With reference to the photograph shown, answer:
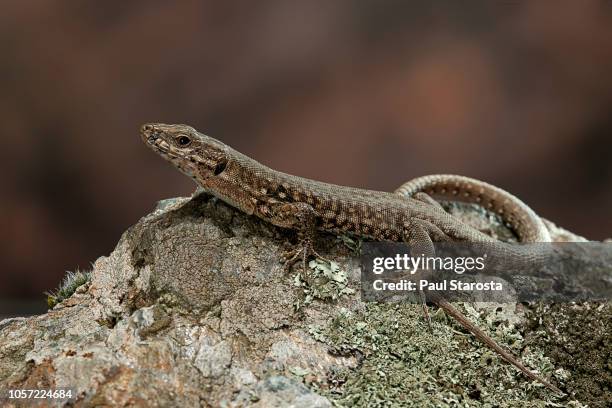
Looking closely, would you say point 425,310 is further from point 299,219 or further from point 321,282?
point 299,219

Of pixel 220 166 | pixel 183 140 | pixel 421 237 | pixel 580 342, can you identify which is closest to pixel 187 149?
pixel 183 140

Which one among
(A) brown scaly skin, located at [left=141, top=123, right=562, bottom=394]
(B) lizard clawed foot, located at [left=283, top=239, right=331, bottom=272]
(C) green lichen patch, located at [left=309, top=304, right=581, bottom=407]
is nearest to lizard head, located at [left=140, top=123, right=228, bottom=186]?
(A) brown scaly skin, located at [left=141, top=123, right=562, bottom=394]

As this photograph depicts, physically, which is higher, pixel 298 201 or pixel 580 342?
pixel 298 201

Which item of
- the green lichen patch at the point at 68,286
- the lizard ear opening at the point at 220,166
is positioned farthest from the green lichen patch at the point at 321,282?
the green lichen patch at the point at 68,286

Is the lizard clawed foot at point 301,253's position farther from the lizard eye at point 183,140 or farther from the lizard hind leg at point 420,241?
the lizard eye at point 183,140

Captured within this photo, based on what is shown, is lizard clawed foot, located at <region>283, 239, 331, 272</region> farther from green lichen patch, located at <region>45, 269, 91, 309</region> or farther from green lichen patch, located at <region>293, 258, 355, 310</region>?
green lichen patch, located at <region>45, 269, 91, 309</region>

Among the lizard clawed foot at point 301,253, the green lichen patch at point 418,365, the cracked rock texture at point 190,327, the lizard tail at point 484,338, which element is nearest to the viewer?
the cracked rock texture at point 190,327
